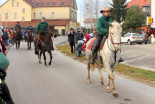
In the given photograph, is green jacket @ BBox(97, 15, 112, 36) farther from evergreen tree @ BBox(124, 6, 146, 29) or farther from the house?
the house

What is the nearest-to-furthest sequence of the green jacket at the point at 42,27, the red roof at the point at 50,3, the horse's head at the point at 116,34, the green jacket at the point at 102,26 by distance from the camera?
the horse's head at the point at 116,34, the green jacket at the point at 102,26, the green jacket at the point at 42,27, the red roof at the point at 50,3

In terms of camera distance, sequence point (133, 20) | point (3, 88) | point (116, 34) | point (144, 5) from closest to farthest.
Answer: point (3, 88)
point (116, 34)
point (133, 20)
point (144, 5)

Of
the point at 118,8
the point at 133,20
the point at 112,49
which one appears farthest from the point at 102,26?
the point at 118,8

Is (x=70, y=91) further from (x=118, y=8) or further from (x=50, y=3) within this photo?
(x=50, y=3)

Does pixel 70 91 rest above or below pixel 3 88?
below

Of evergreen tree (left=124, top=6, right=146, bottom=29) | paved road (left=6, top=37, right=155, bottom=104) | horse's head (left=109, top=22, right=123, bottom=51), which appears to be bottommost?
paved road (left=6, top=37, right=155, bottom=104)

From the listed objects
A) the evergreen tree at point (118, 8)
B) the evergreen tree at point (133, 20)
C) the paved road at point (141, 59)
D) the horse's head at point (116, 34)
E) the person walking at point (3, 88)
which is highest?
the evergreen tree at point (118, 8)

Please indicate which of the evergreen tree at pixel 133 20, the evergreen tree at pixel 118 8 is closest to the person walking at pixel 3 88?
the evergreen tree at pixel 133 20

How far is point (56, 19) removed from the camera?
89562 millimetres

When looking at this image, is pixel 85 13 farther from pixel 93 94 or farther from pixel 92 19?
pixel 93 94

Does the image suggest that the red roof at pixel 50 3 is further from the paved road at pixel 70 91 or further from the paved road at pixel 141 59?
the paved road at pixel 70 91

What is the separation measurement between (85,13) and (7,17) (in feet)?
119

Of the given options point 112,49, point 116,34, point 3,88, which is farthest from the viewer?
point 112,49

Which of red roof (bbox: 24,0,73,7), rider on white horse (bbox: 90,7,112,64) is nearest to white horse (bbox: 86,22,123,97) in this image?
rider on white horse (bbox: 90,7,112,64)
